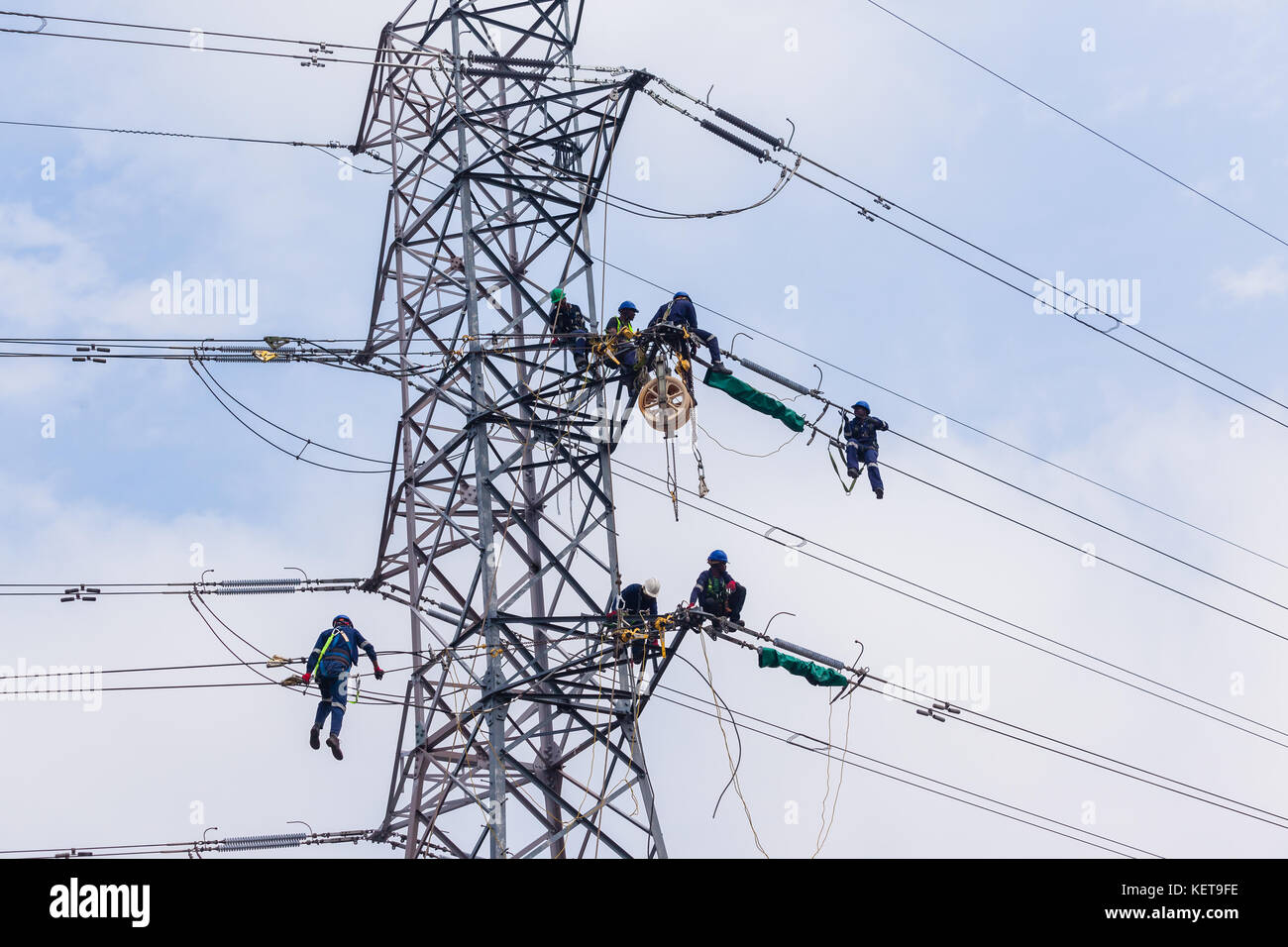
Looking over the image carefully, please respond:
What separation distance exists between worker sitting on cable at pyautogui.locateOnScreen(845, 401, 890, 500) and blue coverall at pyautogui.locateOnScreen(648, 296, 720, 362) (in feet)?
11.4

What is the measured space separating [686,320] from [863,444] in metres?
4.14

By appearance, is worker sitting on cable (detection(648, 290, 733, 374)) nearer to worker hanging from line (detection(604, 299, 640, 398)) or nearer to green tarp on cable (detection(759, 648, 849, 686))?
worker hanging from line (detection(604, 299, 640, 398))

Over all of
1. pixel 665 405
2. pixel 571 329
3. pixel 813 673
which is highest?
pixel 571 329

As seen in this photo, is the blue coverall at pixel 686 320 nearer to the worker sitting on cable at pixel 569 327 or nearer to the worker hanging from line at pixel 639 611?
the worker sitting on cable at pixel 569 327

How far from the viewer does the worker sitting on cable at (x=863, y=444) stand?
2302 centimetres

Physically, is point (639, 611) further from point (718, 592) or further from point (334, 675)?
point (334, 675)

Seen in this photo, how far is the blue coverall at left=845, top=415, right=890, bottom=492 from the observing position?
23047mm

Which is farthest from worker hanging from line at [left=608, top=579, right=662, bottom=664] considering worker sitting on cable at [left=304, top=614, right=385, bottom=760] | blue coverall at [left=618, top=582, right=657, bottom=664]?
worker sitting on cable at [left=304, top=614, right=385, bottom=760]

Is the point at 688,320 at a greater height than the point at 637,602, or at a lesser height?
greater

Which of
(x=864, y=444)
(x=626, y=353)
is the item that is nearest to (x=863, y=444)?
(x=864, y=444)

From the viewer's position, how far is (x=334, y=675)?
2072 cm

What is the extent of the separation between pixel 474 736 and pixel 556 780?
2.32 metres
